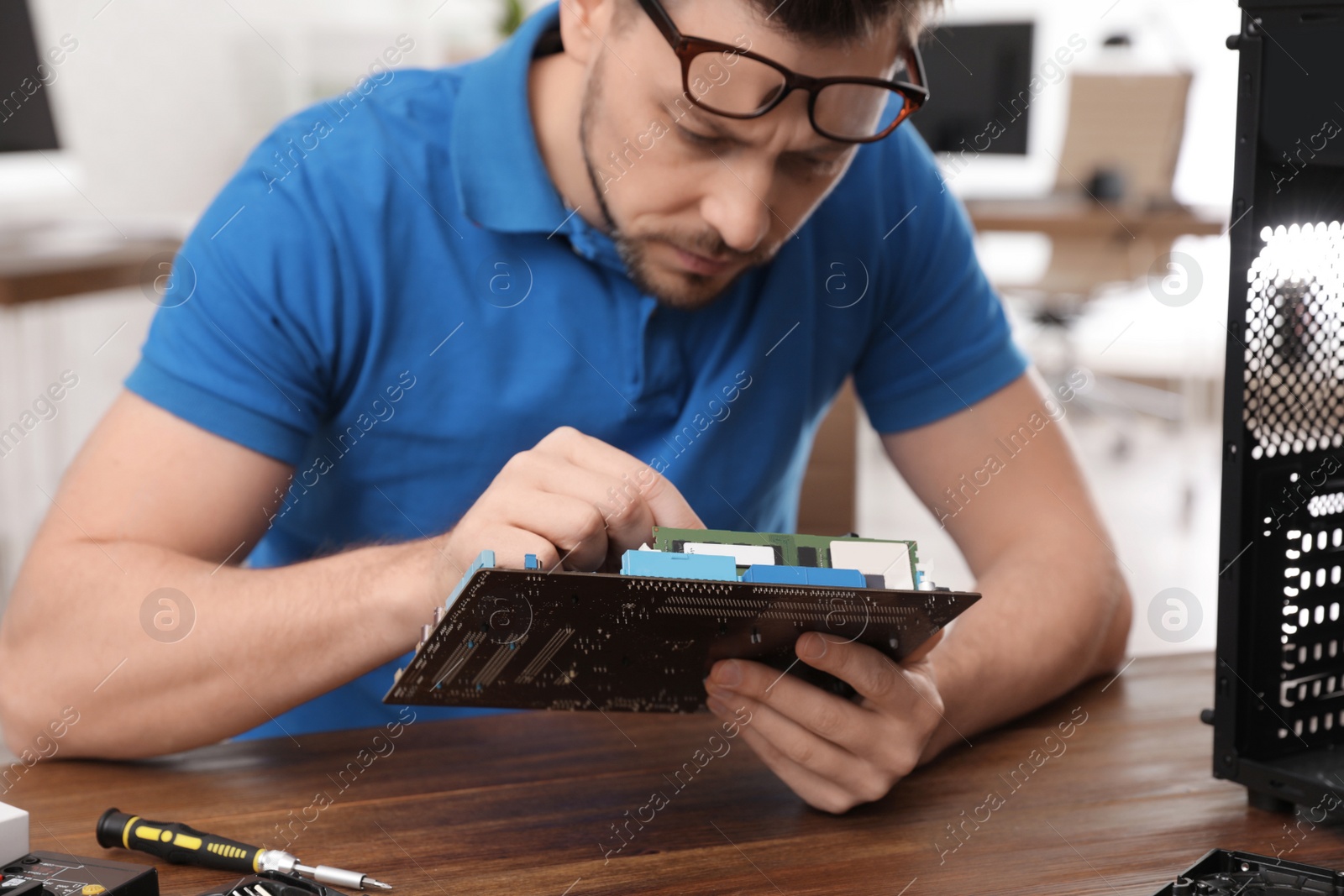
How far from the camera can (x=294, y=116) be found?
109 cm

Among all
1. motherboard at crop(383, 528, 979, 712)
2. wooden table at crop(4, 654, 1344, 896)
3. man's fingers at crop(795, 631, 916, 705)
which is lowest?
wooden table at crop(4, 654, 1344, 896)

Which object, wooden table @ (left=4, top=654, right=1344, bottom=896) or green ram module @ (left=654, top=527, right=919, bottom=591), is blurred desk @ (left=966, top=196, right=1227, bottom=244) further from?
green ram module @ (left=654, top=527, right=919, bottom=591)

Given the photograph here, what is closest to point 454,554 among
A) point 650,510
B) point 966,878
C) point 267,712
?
point 650,510

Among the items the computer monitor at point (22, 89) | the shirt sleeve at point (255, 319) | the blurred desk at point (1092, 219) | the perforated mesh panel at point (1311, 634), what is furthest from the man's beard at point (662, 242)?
the blurred desk at point (1092, 219)

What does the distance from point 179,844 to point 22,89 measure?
239 cm

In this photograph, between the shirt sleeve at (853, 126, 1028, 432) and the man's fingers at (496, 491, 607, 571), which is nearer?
the man's fingers at (496, 491, 607, 571)

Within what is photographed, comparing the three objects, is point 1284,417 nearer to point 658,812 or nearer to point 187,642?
point 658,812

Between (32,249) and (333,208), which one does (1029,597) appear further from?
(32,249)

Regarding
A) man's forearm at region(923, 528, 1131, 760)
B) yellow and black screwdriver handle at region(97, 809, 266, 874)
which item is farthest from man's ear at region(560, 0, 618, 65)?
yellow and black screwdriver handle at region(97, 809, 266, 874)

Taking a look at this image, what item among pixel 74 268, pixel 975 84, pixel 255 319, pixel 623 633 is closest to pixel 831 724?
pixel 623 633

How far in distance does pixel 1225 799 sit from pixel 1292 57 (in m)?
0.44

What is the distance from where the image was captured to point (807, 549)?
0.62m

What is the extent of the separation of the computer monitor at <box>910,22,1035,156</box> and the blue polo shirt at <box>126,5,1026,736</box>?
349 centimetres

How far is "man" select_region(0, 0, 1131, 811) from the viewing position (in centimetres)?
83
